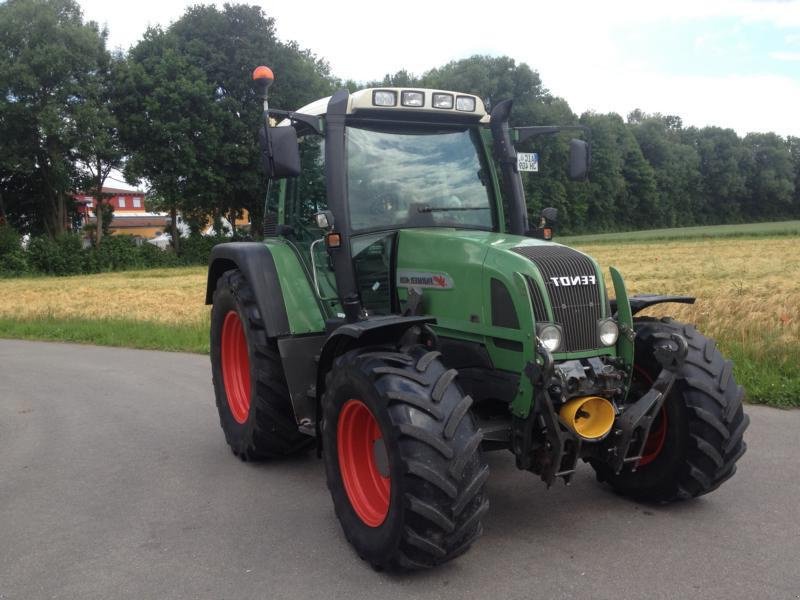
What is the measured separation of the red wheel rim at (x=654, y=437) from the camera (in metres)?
4.16

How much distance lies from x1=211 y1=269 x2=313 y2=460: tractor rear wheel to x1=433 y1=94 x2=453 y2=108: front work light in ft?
5.88

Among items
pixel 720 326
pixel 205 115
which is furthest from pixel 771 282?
pixel 205 115

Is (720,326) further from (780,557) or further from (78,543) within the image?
(78,543)

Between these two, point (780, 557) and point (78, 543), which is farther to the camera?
point (78, 543)

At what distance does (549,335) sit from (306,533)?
5.51 feet

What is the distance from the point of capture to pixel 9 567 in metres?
3.74

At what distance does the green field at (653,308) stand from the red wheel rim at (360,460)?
400 cm

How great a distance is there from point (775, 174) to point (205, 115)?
7096 cm

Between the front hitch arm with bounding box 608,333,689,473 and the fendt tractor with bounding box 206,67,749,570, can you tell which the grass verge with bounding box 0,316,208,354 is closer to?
the fendt tractor with bounding box 206,67,749,570

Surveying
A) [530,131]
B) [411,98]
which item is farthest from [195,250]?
[411,98]

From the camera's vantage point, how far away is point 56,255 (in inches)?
1283

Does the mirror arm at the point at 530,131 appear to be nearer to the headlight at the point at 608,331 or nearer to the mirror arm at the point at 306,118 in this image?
the mirror arm at the point at 306,118

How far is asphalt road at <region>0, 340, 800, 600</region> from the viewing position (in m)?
3.36

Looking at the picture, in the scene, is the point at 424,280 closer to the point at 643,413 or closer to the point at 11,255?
the point at 643,413
